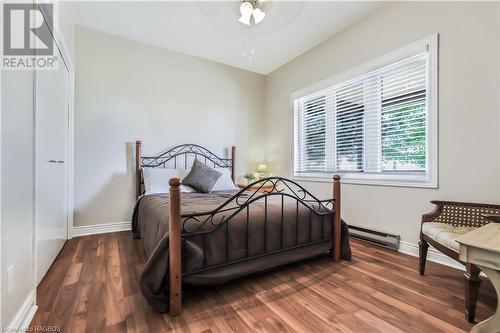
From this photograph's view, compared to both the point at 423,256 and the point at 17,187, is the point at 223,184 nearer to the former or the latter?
the point at 17,187

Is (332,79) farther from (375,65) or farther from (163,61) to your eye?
(163,61)

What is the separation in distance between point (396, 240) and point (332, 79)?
222 cm

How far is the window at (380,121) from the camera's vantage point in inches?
89.9

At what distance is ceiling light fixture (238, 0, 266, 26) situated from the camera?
203 cm

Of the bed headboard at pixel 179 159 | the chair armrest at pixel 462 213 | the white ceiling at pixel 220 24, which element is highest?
the white ceiling at pixel 220 24

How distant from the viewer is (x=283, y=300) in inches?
60.9

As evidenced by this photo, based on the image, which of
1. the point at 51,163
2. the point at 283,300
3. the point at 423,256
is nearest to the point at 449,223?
the point at 423,256

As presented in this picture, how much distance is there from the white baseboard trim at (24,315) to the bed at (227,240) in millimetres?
601

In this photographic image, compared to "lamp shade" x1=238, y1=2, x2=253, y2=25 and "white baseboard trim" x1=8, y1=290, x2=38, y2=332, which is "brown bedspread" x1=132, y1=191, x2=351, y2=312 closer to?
"white baseboard trim" x1=8, y1=290, x2=38, y2=332

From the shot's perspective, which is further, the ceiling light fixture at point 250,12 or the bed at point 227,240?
the ceiling light fixture at point 250,12

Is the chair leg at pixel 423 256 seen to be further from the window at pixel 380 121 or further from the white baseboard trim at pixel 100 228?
the white baseboard trim at pixel 100 228

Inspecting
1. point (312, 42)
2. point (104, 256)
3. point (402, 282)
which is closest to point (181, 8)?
point (312, 42)

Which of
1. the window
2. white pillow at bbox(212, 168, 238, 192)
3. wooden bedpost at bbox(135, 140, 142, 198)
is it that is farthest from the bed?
wooden bedpost at bbox(135, 140, 142, 198)

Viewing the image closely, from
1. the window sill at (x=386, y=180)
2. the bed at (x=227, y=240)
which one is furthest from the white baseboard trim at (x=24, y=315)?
the window sill at (x=386, y=180)
